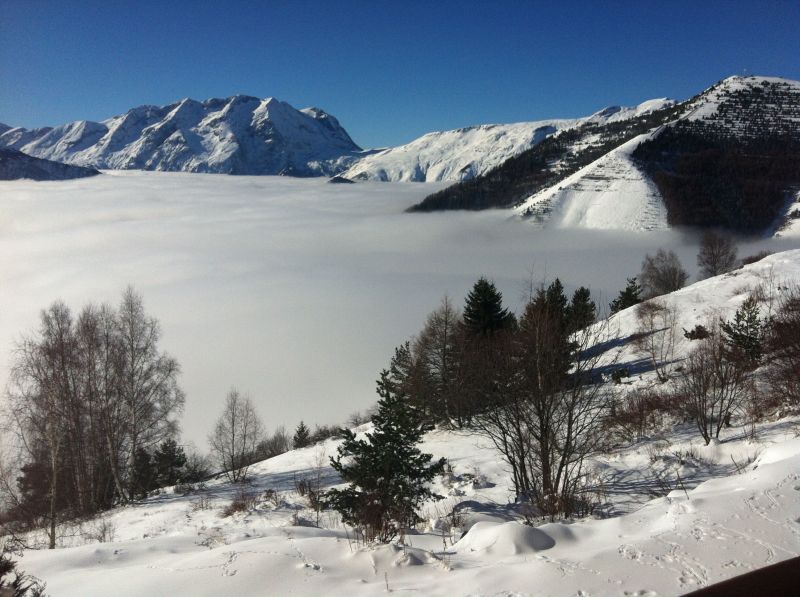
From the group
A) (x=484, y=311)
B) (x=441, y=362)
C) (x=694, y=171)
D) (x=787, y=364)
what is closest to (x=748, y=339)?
(x=787, y=364)

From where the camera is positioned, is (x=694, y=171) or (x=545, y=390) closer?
(x=545, y=390)

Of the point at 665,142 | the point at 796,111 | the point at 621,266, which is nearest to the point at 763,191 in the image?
the point at 665,142

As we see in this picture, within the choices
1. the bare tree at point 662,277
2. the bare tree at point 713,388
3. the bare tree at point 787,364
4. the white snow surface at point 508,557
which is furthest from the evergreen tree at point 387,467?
the bare tree at point 662,277

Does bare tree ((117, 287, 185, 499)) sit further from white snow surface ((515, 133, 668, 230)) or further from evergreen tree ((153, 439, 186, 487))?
white snow surface ((515, 133, 668, 230))

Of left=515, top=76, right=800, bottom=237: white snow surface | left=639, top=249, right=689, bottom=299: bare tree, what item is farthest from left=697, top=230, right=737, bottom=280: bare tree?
left=515, top=76, right=800, bottom=237: white snow surface

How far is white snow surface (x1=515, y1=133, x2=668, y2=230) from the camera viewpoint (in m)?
109

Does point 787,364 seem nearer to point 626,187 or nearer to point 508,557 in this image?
point 508,557

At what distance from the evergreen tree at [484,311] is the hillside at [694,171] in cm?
9546

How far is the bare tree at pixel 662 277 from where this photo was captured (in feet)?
186

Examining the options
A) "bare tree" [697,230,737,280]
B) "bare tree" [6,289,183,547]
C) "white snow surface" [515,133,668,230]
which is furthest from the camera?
"white snow surface" [515,133,668,230]

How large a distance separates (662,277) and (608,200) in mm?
63441

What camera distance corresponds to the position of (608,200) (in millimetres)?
113875

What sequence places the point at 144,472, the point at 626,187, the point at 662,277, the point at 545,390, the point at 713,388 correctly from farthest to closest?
the point at 626,187
the point at 662,277
the point at 144,472
the point at 713,388
the point at 545,390

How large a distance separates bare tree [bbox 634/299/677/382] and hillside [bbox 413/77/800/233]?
86.8 meters
